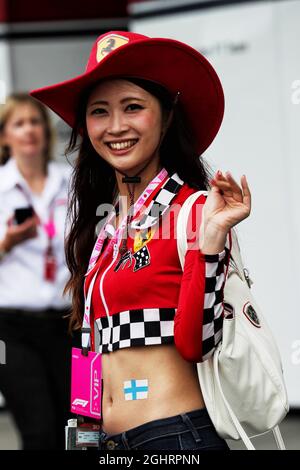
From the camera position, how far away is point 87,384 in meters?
2.86

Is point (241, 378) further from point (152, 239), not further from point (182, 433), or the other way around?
point (152, 239)

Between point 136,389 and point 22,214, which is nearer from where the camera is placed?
point 136,389

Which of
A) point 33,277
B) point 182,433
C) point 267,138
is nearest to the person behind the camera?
point 182,433

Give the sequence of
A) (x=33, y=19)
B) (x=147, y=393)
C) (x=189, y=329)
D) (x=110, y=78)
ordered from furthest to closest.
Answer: (x=33, y=19) < (x=110, y=78) < (x=147, y=393) < (x=189, y=329)

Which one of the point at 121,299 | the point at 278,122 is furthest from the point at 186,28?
the point at 121,299

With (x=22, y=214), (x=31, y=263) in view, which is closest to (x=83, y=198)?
(x=22, y=214)

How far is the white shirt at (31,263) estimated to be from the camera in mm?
4934

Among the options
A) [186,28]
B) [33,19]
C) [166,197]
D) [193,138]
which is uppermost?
[33,19]

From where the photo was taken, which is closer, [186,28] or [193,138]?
[193,138]

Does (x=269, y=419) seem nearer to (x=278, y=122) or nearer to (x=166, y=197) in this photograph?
(x=166, y=197)

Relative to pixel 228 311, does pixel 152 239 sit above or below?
above

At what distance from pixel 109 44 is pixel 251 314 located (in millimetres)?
→ 852

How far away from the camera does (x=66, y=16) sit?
8414 millimetres

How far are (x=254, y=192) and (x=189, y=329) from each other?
4271mm
